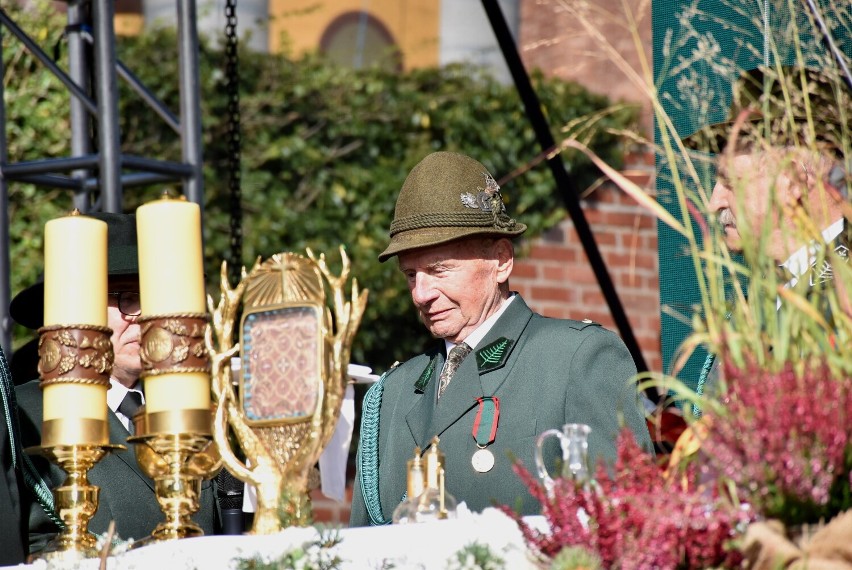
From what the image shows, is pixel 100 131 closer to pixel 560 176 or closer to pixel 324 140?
pixel 560 176

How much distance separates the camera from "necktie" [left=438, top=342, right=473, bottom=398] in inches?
126

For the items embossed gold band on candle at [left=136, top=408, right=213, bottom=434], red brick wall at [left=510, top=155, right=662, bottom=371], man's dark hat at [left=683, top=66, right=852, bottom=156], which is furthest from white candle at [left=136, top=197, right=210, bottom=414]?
red brick wall at [left=510, top=155, right=662, bottom=371]

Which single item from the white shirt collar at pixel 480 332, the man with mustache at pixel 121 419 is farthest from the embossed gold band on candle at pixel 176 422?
the white shirt collar at pixel 480 332

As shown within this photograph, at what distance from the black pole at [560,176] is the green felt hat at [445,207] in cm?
120

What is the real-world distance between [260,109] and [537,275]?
1741 millimetres

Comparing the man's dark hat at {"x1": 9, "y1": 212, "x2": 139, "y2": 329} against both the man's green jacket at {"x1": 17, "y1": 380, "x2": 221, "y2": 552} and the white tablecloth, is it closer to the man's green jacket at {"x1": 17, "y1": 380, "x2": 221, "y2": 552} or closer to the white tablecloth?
the man's green jacket at {"x1": 17, "y1": 380, "x2": 221, "y2": 552}

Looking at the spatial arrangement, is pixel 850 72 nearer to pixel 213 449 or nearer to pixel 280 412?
pixel 280 412

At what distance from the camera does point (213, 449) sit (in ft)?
6.61

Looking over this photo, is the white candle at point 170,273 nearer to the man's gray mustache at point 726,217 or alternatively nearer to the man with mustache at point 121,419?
the man with mustache at point 121,419

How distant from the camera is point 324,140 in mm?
7379

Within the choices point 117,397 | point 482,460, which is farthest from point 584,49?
point 482,460

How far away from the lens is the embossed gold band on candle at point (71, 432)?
1.90 metres

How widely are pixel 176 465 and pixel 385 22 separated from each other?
6.97 metres

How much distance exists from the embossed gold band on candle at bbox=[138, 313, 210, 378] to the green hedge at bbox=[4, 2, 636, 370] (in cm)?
493
